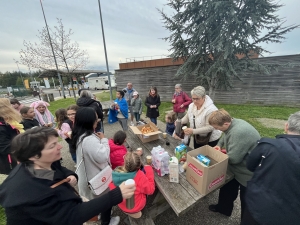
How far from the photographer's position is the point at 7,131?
2.20 meters

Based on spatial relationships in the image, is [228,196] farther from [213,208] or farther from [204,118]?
[204,118]

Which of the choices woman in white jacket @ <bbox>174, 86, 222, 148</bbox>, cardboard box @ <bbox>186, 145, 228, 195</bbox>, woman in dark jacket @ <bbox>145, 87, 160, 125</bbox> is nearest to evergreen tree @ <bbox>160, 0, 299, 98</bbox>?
woman in dark jacket @ <bbox>145, 87, 160, 125</bbox>

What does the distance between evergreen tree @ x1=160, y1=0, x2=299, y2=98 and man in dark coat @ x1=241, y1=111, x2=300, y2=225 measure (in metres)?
5.53

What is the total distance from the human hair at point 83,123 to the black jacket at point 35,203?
0.82 meters

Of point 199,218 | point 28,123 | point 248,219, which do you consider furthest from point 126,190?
point 28,123

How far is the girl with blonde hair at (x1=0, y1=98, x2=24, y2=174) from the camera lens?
2.13m

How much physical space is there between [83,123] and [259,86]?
32.9ft

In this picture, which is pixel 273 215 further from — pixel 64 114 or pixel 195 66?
pixel 195 66

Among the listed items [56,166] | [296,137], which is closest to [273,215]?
[296,137]

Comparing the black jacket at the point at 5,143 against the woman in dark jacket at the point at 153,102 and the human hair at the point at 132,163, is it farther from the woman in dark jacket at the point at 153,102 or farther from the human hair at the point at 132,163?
the woman in dark jacket at the point at 153,102

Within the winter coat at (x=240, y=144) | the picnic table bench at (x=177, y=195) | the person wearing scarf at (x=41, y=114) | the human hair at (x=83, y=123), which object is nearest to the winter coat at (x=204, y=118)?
the winter coat at (x=240, y=144)

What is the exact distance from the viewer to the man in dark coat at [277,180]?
1.05 m

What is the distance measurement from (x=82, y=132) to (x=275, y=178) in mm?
2086

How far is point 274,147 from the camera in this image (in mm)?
1110
